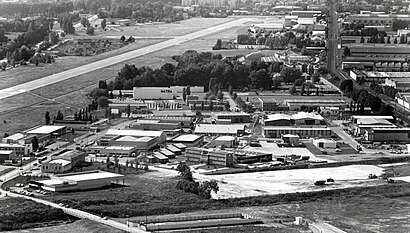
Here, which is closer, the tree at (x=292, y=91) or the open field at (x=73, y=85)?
the open field at (x=73, y=85)

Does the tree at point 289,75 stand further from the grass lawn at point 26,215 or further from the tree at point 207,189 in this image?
the grass lawn at point 26,215

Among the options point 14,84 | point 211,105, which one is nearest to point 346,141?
point 211,105

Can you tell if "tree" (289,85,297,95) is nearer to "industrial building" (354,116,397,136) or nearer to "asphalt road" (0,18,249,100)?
"industrial building" (354,116,397,136)

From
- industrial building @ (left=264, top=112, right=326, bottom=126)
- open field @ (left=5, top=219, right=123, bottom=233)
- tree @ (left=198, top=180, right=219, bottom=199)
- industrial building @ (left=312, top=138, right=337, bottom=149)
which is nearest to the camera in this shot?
open field @ (left=5, top=219, right=123, bottom=233)

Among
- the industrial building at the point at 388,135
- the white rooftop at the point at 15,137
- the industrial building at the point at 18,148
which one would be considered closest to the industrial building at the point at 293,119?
the industrial building at the point at 388,135

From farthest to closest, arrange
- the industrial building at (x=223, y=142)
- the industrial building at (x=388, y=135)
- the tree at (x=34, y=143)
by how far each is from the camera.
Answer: the industrial building at (x=388, y=135) → the industrial building at (x=223, y=142) → the tree at (x=34, y=143)

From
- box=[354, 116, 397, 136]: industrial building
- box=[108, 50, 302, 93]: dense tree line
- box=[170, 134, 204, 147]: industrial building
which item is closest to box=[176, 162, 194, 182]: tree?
box=[170, 134, 204, 147]: industrial building

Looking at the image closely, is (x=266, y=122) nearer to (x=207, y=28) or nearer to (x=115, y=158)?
(x=115, y=158)
